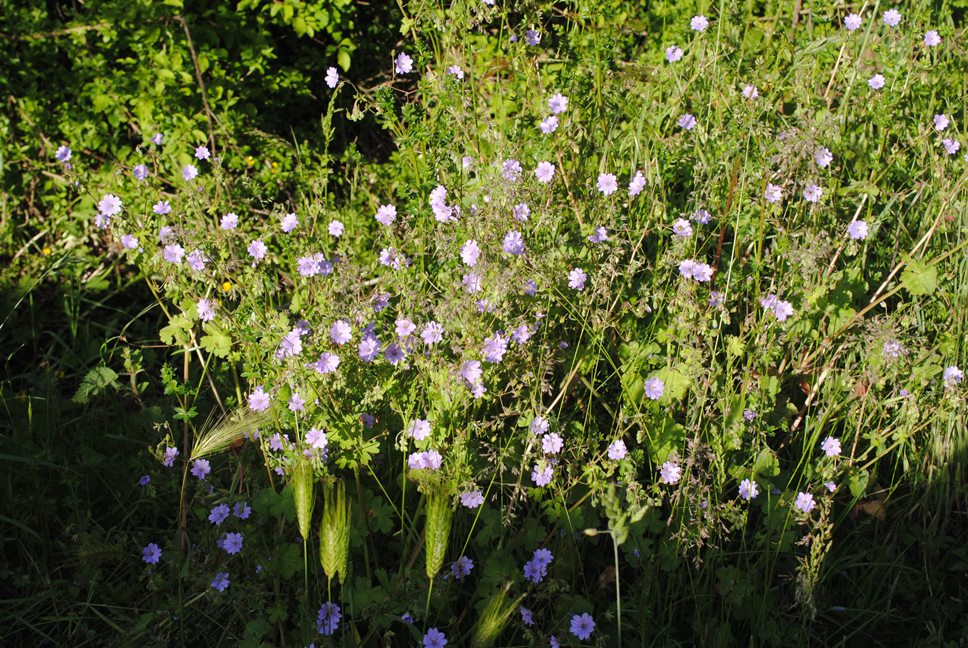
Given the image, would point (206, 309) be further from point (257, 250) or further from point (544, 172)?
point (544, 172)

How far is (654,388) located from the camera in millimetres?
2377

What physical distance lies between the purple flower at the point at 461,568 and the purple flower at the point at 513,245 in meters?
0.73

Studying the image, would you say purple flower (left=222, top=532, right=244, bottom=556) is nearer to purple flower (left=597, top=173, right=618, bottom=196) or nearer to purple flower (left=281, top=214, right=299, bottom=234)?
purple flower (left=281, top=214, right=299, bottom=234)

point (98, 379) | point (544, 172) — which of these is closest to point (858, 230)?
point (544, 172)

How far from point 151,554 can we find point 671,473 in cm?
130

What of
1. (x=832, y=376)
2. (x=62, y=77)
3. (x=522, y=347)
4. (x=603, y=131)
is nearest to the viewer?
(x=522, y=347)

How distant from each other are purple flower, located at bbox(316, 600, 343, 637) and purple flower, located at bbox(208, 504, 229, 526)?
13.2 inches

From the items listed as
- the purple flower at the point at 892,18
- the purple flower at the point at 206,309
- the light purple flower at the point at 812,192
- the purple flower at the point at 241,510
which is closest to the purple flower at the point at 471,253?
the purple flower at the point at 206,309

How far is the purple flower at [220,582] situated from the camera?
2131 mm

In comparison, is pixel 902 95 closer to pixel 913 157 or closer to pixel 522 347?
pixel 913 157

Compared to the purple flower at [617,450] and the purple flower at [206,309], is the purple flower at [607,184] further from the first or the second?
the purple flower at [206,309]

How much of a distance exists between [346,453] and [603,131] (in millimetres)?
1370

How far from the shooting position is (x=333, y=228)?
271 cm

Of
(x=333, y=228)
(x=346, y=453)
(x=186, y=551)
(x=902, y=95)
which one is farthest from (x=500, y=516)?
(x=902, y=95)
